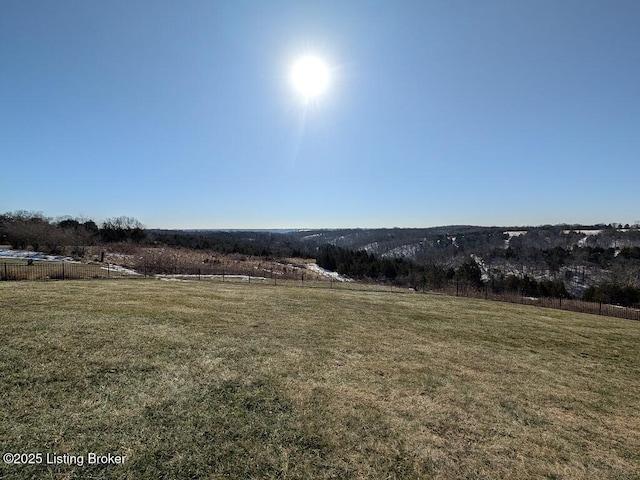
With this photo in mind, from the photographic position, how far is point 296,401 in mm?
5711

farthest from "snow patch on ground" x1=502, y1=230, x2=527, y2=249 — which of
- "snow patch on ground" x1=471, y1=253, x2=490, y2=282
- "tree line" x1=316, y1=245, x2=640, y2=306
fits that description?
"tree line" x1=316, y1=245, x2=640, y2=306

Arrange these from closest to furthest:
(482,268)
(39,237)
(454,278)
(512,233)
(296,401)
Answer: (296,401)
(39,237)
(454,278)
(482,268)
(512,233)

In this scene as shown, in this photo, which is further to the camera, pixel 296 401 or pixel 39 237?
pixel 39 237

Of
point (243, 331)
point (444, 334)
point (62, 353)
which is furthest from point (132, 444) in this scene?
point (444, 334)

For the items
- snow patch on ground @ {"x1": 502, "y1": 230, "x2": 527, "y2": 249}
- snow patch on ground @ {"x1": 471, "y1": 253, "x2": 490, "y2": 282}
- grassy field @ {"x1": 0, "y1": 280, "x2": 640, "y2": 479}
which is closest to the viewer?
grassy field @ {"x1": 0, "y1": 280, "x2": 640, "y2": 479}

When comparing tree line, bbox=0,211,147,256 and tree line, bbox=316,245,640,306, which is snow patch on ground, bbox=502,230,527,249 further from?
tree line, bbox=0,211,147,256

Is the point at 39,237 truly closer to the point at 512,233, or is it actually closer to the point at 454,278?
the point at 454,278

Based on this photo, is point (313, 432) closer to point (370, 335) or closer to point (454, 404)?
point (454, 404)

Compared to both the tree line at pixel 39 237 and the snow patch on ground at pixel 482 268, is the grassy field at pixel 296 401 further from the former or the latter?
the snow patch on ground at pixel 482 268

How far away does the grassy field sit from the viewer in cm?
421

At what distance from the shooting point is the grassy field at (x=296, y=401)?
421cm

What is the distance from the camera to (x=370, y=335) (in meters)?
10.8

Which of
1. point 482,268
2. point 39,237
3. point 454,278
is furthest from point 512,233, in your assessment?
point 39,237

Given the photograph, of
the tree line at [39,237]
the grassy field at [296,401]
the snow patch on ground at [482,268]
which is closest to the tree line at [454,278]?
the snow patch on ground at [482,268]
